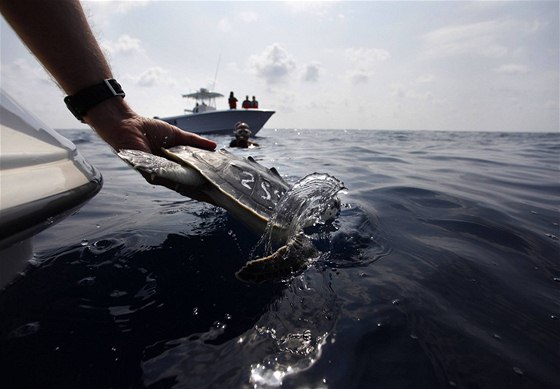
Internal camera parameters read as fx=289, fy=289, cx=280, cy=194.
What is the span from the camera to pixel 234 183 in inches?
115

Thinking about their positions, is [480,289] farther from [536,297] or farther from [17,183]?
[17,183]

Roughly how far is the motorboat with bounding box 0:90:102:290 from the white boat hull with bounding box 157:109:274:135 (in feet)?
65.7

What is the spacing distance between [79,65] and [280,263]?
2.13 metres

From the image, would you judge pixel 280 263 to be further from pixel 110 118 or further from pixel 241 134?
pixel 241 134

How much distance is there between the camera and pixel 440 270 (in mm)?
2318

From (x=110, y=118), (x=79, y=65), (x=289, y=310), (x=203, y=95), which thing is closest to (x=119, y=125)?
(x=110, y=118)

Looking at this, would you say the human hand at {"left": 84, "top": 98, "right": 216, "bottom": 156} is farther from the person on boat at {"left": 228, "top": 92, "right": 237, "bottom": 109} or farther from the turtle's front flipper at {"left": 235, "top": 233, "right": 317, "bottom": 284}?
the person on boat at {"left": 228, "top": 92, "right": 237, "bottom": 109}

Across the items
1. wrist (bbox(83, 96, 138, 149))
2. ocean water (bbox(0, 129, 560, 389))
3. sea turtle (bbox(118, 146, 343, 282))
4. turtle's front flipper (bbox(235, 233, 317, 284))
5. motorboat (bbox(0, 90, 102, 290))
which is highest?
wrist (bbox(83, 96, 138, 149))

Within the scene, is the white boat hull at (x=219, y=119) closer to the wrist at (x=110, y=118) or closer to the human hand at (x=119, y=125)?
the human hand at (x=119, y=125)

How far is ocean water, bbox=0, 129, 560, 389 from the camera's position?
4.43 ft

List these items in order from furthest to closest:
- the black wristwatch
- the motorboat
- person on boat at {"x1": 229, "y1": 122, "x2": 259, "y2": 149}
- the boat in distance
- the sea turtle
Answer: the boat in distance
person on boat at {"x1": 229, "y1": 122, "x2": 259, "y2": 149}
the sea turtle
the black wristwatch
the motorboat

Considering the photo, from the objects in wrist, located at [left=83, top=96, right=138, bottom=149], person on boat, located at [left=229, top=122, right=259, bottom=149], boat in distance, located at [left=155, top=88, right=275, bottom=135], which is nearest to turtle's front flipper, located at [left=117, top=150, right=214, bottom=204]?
wrist, located at [left=83, top=96, right=138, bottom=149]

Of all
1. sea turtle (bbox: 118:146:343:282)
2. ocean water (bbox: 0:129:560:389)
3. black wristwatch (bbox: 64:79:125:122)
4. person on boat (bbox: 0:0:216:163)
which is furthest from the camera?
sea turtle (bbox: 118:146:343:282)

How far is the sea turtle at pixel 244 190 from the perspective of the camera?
2430 millimetres
